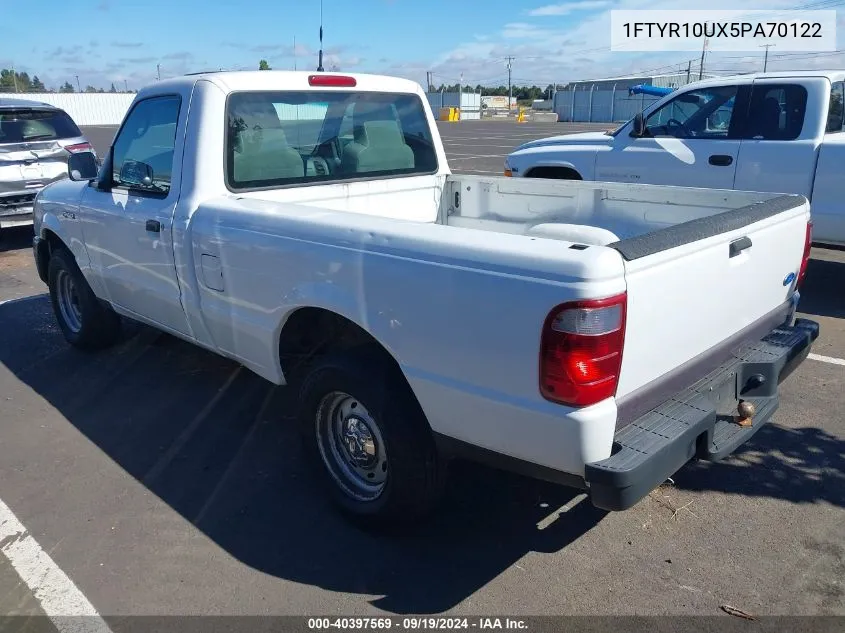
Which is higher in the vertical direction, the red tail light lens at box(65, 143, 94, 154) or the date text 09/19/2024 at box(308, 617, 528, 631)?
the red tail light lens at box(65, 143, 94, 154)

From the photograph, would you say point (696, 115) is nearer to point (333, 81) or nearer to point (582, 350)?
point (333, 81)

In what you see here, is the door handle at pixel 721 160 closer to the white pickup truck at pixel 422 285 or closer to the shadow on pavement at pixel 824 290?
the shadow on pavement at pixel 824 290

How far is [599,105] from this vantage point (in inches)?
1797

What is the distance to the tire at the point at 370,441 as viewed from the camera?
290cm

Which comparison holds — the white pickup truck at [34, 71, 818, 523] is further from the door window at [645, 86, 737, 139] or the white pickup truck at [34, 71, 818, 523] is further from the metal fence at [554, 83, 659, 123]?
the metal fence at [554, 83, 659, 123]

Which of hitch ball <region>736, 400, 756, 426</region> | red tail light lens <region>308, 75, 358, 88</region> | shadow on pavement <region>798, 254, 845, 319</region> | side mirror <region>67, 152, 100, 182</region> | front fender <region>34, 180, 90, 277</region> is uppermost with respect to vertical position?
red tail light lens <region>308, 75, 358, 88</region>

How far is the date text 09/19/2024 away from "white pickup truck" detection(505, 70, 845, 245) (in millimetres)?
5173

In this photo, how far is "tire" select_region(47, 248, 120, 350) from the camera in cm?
530

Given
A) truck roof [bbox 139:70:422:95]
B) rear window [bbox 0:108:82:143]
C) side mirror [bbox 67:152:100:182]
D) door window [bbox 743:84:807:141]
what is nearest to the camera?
truck roof [bbox 139:70:422:95]

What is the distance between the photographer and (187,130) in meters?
3.84

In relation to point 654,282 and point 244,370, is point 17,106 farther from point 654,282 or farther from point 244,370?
point 654,282

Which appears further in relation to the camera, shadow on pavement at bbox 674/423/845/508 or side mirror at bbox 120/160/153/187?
side mirror at bbox 120/160/153/187

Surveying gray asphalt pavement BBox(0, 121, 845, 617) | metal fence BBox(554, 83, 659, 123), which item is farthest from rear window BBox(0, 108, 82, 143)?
metal fence BBox(554, 83, 659, 123)

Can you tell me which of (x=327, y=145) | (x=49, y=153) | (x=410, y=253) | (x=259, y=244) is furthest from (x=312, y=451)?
(x=49, y=153)
